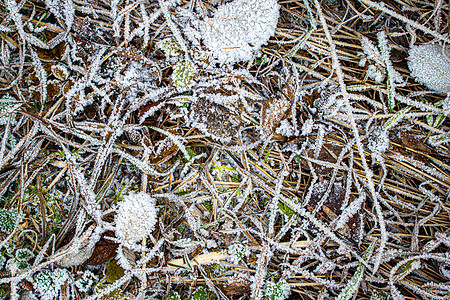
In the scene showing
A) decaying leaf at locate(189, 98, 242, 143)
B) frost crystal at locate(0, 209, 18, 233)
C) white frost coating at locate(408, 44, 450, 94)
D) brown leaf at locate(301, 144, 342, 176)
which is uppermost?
white frost coating at locate(408, 44, 450, 94)

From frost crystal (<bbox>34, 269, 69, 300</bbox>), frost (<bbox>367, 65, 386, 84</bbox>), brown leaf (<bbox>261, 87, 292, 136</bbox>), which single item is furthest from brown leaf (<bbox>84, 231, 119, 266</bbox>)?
frost (<bbox>367, 65, 386, 84</bbox>)

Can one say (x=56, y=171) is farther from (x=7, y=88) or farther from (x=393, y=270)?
(x=393, y=270)

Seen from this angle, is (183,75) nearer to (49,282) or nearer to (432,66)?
(49,282)

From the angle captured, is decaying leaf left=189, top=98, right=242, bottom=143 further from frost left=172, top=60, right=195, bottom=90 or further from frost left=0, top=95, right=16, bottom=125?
frost left=0, top=95, right=16, bottom=125

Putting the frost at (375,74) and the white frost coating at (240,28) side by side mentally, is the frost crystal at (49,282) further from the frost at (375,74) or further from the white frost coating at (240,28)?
the frost at (375,74)

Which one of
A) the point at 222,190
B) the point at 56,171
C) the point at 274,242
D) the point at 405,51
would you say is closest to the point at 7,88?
the point at 56,171

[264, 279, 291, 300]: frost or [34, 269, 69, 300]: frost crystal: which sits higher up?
[264, 279, 291, 300]: frost
